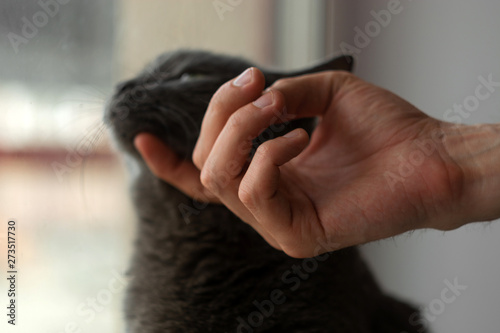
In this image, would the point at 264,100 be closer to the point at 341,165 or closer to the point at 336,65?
the point at 341,165

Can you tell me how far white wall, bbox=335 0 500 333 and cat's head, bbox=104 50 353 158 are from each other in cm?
8

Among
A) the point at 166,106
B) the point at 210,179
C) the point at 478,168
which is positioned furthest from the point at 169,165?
the point at 478,168

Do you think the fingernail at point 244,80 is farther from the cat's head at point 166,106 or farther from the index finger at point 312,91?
the cat's head at point 166,106

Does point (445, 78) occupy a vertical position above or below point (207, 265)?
above

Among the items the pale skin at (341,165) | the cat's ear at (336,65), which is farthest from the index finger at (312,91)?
the cat's ear at (336,65)

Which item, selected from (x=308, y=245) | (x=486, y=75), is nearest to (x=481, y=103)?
(x=486, y=75)

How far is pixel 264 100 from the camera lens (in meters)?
0.53

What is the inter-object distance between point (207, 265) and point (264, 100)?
37 centimetres

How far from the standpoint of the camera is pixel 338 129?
65cm

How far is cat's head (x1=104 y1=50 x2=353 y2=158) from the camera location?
746 mm

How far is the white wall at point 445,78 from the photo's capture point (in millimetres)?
748

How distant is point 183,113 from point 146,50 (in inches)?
6.7

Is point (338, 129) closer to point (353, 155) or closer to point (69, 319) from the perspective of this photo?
point (353, 155)

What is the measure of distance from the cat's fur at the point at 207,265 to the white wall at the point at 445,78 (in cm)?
9
